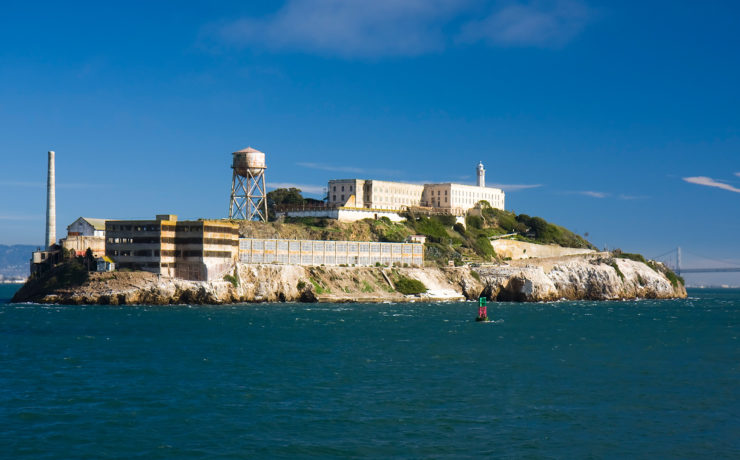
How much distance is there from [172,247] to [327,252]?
25.4 metres

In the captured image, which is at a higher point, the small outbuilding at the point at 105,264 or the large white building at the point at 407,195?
the large white building at the point at 407,195

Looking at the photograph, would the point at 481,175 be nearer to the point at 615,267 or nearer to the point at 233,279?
the point at 615,267

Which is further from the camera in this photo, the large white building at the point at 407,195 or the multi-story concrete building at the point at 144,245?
the large white building at the point at 407,195

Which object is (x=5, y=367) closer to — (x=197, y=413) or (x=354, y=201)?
(x=197, y=413)

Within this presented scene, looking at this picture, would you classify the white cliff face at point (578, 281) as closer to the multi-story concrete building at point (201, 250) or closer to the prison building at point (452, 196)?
the prison building at point (452, 196)

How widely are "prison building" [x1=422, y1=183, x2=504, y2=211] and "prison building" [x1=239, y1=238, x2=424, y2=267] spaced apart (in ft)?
134

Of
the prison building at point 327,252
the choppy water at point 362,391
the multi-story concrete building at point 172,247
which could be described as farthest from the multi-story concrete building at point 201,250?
the choppy water at point 362,391

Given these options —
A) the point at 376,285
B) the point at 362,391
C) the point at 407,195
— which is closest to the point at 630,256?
the point at 407,195

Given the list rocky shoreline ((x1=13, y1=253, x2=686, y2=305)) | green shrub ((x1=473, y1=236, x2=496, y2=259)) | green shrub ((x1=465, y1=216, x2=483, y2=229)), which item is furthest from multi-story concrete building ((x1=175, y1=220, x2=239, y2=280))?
green shrub ((x1=465, y1=216, x2=483, y2=229))

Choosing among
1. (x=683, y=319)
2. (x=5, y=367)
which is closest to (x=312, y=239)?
(x=683, y=319)

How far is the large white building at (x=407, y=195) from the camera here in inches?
6516

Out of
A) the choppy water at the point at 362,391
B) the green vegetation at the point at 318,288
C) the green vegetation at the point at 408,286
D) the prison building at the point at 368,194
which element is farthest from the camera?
the prison building at the point at 368,194

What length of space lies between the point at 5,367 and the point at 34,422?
15.7m

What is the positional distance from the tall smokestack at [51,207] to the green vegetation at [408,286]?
56581 millimetres
